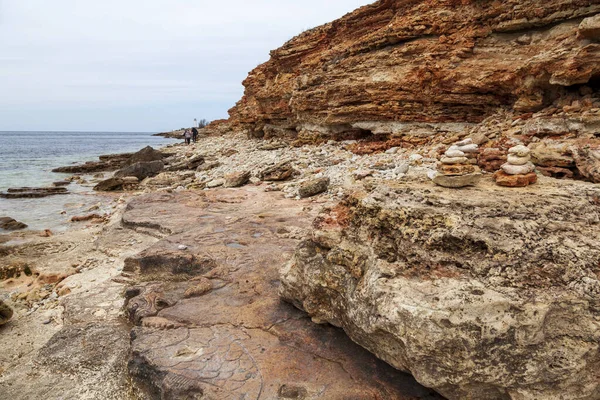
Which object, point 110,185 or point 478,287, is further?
point 110,185

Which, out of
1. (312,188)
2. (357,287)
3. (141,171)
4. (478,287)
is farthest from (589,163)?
(141,171)

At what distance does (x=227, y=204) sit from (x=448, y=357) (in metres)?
7.87

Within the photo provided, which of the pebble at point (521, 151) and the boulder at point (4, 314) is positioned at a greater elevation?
the pebble at point (521, 151)

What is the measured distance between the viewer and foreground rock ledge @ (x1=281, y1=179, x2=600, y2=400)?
98.0 inches

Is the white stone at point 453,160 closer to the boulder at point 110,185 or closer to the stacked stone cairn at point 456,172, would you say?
the stacked stone cairn at point 456,172

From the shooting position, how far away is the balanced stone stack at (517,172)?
146 inches

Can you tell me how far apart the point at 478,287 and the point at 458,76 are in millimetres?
11392

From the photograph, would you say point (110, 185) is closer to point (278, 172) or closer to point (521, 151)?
point (278, 172)

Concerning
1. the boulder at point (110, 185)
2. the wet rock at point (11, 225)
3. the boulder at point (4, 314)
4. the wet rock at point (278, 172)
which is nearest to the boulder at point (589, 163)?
the boulder at point (4, 314)

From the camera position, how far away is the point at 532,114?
33.7ft

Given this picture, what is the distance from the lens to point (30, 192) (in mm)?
16625

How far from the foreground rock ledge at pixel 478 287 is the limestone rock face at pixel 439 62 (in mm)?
8195

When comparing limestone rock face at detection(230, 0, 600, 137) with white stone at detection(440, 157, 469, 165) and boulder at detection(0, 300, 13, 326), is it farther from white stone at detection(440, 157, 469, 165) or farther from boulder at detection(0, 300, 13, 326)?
boulder at detection(0, 300, 13, 326)

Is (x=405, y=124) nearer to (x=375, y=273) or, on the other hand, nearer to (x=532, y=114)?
(x=532, y=114)
